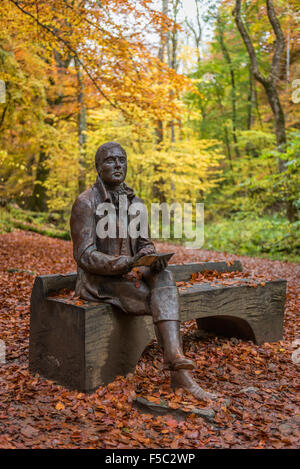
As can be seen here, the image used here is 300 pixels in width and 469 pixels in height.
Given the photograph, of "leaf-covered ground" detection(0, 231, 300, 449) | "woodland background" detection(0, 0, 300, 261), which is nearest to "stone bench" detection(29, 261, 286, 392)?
"leaf-covered ground" detection(0, 231, 300, 449)

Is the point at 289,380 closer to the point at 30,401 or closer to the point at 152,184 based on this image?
the point at 30,401

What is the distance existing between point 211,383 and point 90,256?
1475 millimetres

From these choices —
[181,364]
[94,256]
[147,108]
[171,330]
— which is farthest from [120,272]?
[147,108]

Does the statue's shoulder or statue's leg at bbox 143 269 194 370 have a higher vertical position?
the statue's shoulder

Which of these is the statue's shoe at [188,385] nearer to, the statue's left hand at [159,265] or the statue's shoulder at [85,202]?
the statue's left hand at [159,265]

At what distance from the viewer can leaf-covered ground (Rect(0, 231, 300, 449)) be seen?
103 inches

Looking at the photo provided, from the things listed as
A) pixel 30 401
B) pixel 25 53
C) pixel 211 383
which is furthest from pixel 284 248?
pixel 30 401

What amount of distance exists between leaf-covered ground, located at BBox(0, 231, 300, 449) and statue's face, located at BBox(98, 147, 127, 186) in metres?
1.65

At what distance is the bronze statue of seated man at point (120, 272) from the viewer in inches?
122

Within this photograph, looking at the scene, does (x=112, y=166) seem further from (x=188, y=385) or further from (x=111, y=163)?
(x=188, y=385)

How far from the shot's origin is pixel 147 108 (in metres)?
8.88

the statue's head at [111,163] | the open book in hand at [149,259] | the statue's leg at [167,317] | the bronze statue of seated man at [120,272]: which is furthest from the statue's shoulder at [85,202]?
the statue's leg at [167,317]

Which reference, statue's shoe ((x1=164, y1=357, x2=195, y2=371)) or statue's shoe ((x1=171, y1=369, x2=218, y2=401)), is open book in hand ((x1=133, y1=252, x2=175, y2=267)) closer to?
statue's shoe ((x1=164, y1=357, x2=195, y2=371))

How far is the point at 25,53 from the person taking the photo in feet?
29.5
